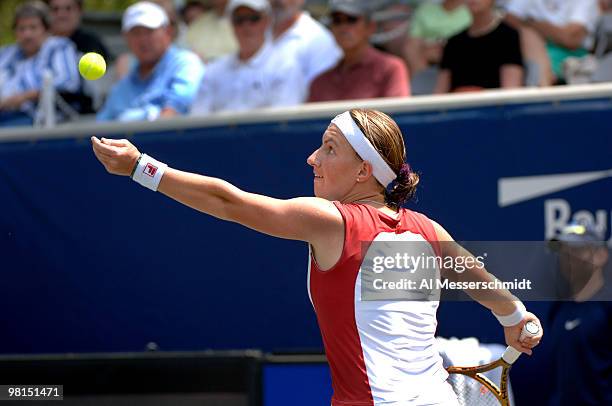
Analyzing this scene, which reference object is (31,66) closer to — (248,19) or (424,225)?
(248,19)

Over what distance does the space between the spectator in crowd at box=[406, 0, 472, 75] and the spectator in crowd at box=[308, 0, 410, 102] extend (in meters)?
0.71

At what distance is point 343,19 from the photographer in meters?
7.41

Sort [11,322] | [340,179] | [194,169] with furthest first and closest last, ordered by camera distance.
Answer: [11,322] < [194,169] < [340,179]

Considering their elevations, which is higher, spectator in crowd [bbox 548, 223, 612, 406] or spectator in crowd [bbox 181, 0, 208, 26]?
spectator in crowd [bbox 181, 0, 208, 26]

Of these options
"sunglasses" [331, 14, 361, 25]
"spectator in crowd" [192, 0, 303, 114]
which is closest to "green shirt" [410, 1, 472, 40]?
"sunglasses" [331, 14, 361, 25]

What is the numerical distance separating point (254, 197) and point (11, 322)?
4376mm

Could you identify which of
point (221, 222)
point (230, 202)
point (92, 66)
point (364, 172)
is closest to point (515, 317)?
point (364, 172)

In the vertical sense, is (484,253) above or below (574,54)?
below

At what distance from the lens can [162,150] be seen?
6.96 metres

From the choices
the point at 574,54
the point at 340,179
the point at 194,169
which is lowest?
the point at 340,179

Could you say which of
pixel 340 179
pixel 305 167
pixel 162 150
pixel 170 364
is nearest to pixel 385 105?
pixel 305 167

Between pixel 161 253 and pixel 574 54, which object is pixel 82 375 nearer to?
pixel 161 253

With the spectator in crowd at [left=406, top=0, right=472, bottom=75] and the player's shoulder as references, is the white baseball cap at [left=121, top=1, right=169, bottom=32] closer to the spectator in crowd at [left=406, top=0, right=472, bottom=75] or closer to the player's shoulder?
the spectator in crowd at [left=406, top=0, right=472, bottom=75]

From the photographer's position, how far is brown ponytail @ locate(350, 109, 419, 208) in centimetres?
378
